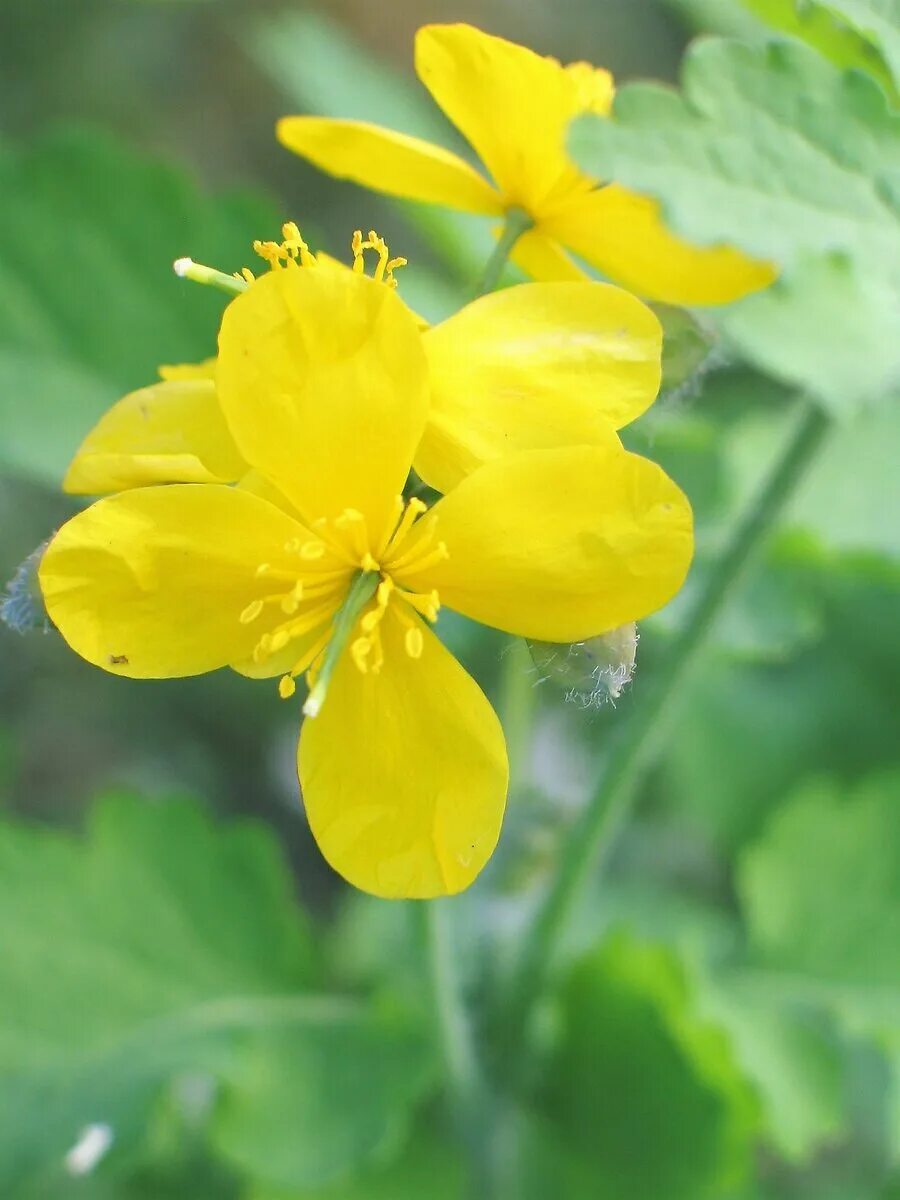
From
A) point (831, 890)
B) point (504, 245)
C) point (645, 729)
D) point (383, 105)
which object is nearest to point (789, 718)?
point (831, 890)

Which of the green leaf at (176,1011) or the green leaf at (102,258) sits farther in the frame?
the green leaf at (102,258)

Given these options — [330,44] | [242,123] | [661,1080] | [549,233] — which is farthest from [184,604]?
[242,123]

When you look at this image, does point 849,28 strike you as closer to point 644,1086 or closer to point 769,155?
point 769,155

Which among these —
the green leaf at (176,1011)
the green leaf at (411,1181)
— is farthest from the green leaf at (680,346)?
the green leaf at (411,1181)

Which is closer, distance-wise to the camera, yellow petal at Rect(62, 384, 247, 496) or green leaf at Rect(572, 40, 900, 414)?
green leaf at Rect(572, 40, 900, 414)

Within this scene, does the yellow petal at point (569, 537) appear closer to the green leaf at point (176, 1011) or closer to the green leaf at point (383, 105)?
the green leaf at point (176, 1011)

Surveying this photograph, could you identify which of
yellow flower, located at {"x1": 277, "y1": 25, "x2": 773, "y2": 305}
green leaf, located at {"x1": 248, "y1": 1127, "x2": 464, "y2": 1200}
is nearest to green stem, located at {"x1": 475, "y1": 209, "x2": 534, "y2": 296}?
yellow flower, located at {"x1": 277, "y1": 25, "x2": 773, "y2": 305}

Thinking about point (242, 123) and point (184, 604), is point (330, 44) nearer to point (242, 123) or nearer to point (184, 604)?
point (242, 123)

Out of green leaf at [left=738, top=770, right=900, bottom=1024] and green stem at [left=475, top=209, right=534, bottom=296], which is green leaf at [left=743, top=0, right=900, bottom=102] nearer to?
green stem at [left=475, top=209, right=534, bottom=296]
